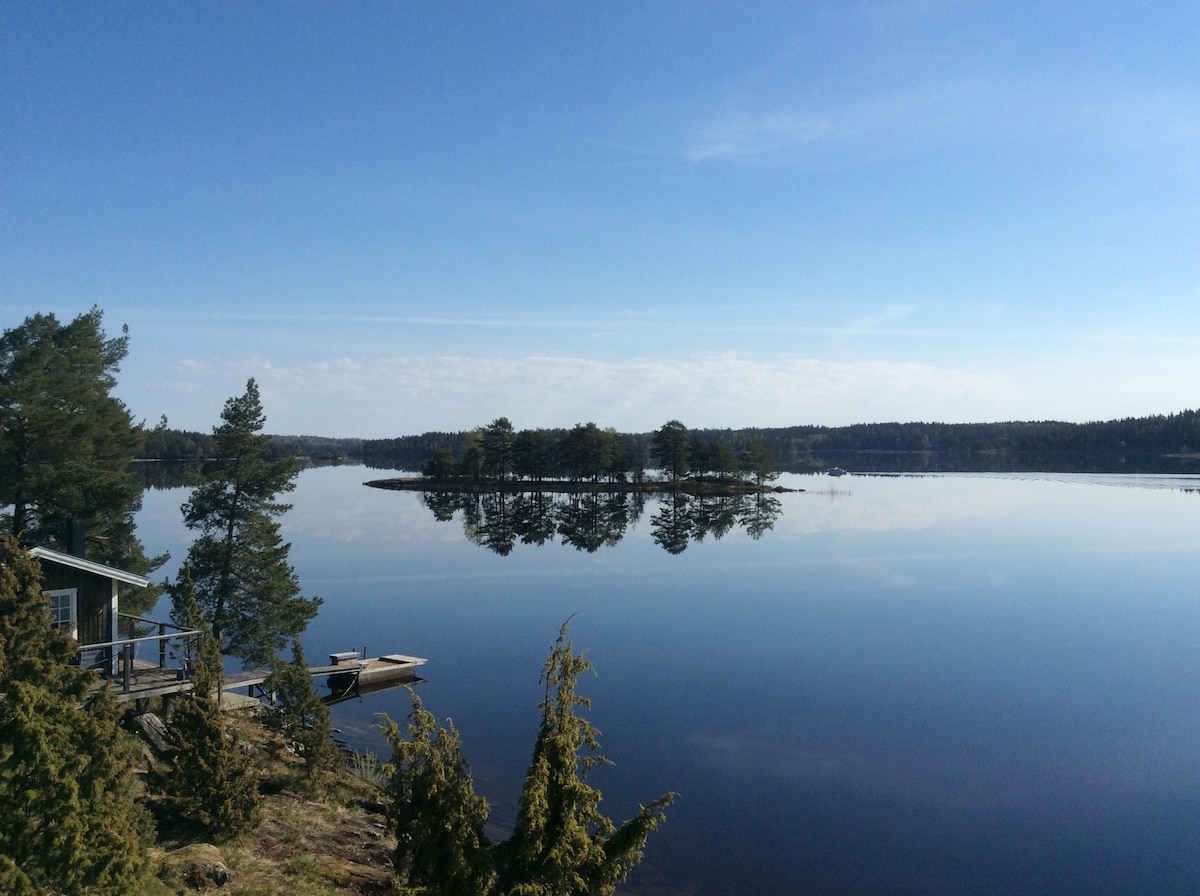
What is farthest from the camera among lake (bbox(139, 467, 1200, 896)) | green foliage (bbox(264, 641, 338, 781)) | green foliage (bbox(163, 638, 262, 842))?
green foliage (bbox(264, 641, 338, 781))

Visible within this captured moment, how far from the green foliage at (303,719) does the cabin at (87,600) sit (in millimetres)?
4503

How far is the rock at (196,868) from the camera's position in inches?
579


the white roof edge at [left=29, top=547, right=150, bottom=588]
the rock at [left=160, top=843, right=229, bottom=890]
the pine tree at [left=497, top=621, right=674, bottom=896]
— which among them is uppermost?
the white roof edge at [left=29, top=547, right=150, bottom=588]

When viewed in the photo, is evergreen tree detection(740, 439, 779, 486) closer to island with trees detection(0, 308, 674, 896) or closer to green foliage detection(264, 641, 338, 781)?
island with trees detection(0, 308, 674, 896)

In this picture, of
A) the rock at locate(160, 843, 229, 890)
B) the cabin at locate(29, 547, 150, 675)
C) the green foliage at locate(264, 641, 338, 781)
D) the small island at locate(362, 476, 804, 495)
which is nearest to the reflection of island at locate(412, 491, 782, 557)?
the small island at locate(362, 476, 804, 495)

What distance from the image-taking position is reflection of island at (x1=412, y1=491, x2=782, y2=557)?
82375 millimetres

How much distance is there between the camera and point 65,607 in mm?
22781

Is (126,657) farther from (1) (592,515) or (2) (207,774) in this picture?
(1) (592,515)

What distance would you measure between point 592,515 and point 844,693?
2939 inches

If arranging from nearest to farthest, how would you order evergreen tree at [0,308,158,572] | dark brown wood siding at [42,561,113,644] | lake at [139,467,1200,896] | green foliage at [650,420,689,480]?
lake at [139,467,1200,896] → dark brown wood siding at [42,561,113,644] → evergreen tree at [0,308,158,572] → green foliage at [650,420,689,480]

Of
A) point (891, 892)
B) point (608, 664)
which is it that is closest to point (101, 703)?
point (891, 892)

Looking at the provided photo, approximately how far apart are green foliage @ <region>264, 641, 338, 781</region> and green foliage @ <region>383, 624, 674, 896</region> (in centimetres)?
1114

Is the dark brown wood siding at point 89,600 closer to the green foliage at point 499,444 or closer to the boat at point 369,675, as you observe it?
the boat at point 369,675

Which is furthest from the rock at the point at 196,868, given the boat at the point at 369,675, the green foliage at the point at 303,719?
the boat at the point at 369,675
